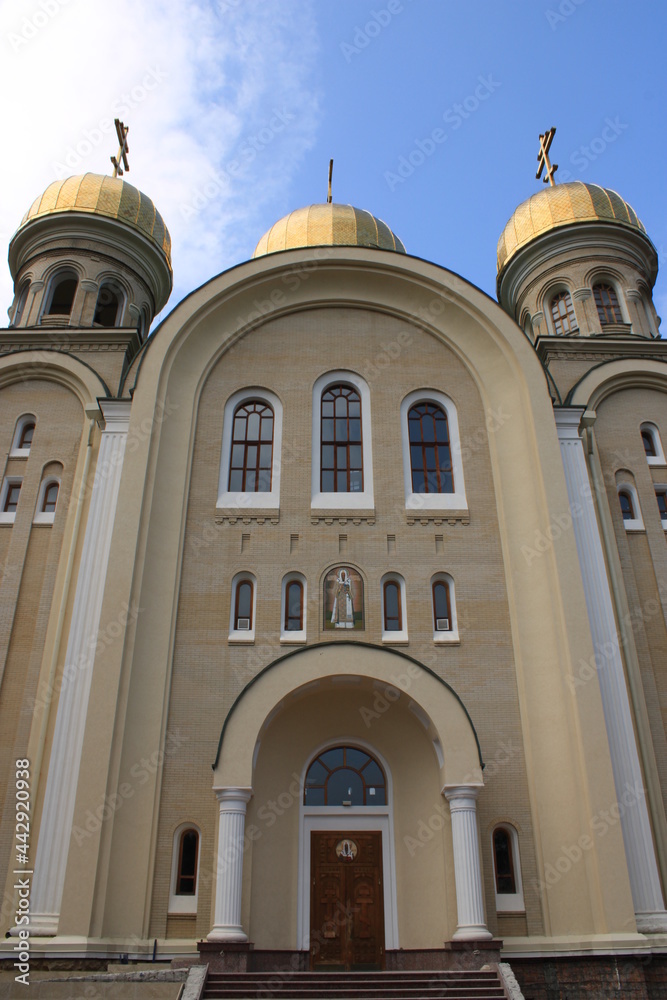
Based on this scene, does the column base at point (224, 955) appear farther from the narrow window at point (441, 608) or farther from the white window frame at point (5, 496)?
the white window frame at point (5, 496)

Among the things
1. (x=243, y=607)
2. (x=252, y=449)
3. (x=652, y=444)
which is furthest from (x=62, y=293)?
(x=652, y=444)

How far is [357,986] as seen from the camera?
1030cm

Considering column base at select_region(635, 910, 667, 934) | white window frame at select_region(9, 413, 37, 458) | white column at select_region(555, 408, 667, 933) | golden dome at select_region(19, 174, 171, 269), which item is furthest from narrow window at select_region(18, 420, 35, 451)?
column base at select_region(635, 910, 667, 934)

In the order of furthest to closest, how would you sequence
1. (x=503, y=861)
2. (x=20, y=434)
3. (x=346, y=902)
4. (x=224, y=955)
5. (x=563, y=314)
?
(x=563, y=314), (x=20, y=434), (x=346, y=902), (x=503, y=861), (x=224, y=955)

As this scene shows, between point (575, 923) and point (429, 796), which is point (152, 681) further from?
point (575, 923)

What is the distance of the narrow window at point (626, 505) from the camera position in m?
15.6

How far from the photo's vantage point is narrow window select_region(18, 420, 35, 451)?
16.0 m

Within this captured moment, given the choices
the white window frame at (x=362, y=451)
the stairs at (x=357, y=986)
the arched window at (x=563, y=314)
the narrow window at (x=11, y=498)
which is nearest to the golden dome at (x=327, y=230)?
the arched window at (x=563, y=314)

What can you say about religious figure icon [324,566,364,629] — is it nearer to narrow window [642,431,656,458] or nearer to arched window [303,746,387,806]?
arched window [303,746,387,806]

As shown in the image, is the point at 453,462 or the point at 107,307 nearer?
the point at 453,462

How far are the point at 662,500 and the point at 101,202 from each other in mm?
14291

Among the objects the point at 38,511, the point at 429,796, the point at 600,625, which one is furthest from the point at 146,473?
the point at 600,625

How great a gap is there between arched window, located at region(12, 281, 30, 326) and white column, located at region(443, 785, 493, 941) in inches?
548

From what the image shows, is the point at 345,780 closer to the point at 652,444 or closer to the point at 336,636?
the point at 336,636
